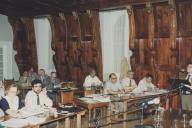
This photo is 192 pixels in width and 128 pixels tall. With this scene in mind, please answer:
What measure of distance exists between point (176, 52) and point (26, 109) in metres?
4.69

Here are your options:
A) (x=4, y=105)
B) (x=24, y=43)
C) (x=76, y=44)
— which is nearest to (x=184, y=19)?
(x=76, y=44)

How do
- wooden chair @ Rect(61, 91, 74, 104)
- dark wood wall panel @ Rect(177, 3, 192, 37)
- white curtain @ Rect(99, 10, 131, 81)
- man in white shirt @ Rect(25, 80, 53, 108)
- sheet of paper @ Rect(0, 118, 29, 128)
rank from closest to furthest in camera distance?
1. sheet of paper @ Rect(0, 118, 29, 128)
2. man in white shirt @ Rect(25, 80, 53, 108)
3. wooden chair @ Rect(61, 91, 74, 104)
4. dark wood wall panel @ Rect(177, 3, 192, 37)
5. white curtain @ Rect(99, 10, 131, 81)

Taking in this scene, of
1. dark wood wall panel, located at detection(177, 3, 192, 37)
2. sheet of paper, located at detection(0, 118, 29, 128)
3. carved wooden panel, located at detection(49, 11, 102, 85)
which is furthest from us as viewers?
carved wooden panel, located at detection(49, 11, 102, 85)

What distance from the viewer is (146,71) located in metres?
9.34

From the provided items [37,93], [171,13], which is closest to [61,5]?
[171,13]

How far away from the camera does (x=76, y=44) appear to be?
10703 millimetres

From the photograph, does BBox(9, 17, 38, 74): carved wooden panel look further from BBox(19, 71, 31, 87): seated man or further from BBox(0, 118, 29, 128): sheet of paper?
BBox(0, 118, 29, 128): sheet of paper

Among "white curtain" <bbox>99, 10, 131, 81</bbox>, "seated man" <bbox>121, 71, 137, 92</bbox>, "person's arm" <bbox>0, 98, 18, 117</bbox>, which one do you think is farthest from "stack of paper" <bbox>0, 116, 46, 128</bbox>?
"white curtain" <bbox>99, 10, 131, 81</bbox>

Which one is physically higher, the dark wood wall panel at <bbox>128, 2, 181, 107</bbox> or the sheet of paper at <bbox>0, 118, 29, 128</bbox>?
the dark wood wall panel at <bbox>128, 2, 181, 107</bbox>

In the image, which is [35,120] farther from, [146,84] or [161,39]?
[161,39]

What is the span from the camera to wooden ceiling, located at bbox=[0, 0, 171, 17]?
958 cm

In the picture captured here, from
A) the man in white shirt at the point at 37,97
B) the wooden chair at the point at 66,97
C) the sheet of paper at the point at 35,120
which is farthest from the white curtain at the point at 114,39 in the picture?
the sheet of paper at the point at 35,120

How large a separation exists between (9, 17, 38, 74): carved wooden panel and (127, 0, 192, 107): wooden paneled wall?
13.5ft

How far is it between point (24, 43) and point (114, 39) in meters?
3.69
